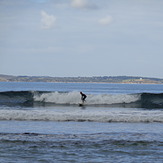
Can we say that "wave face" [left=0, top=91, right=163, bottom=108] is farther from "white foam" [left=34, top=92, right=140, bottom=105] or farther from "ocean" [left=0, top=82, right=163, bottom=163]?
"ocean" [left=0, top=82, right=163, bottom=163]

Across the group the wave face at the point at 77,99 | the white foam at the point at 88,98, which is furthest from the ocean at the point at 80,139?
the white foam at the point at 88,98

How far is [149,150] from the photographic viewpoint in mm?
12492

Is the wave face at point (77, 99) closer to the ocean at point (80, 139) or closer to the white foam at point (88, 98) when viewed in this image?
the white foam at point (88, 98)

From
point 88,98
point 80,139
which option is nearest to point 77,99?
point 88,98

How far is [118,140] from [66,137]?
6.20ft

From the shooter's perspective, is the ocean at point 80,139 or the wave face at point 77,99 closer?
the ocean at point 80,139

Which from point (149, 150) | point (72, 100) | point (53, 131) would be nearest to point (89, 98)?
point (72, 100)

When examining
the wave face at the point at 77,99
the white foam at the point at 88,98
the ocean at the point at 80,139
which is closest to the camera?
the ocean at the point at 80,139

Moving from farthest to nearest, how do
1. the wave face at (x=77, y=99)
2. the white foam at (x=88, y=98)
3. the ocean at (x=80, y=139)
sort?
the white foam at (x=88, y=98) < the wave face at (x=77, y=99) < the ocean at (x=80, y=139)

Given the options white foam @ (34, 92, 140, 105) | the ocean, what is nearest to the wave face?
white foam @ (34, 92, 140, 105)

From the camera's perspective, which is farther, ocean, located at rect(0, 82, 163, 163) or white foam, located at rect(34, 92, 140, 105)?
white foam, located at rect(34, 92, 140, 105)

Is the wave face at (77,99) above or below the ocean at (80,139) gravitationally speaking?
above

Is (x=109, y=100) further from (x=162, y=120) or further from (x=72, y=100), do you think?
(x=162, y=120)

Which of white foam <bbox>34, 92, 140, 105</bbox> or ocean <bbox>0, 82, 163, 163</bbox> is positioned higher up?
white foam <bbox>34, 92, 140, 105</bbox>
